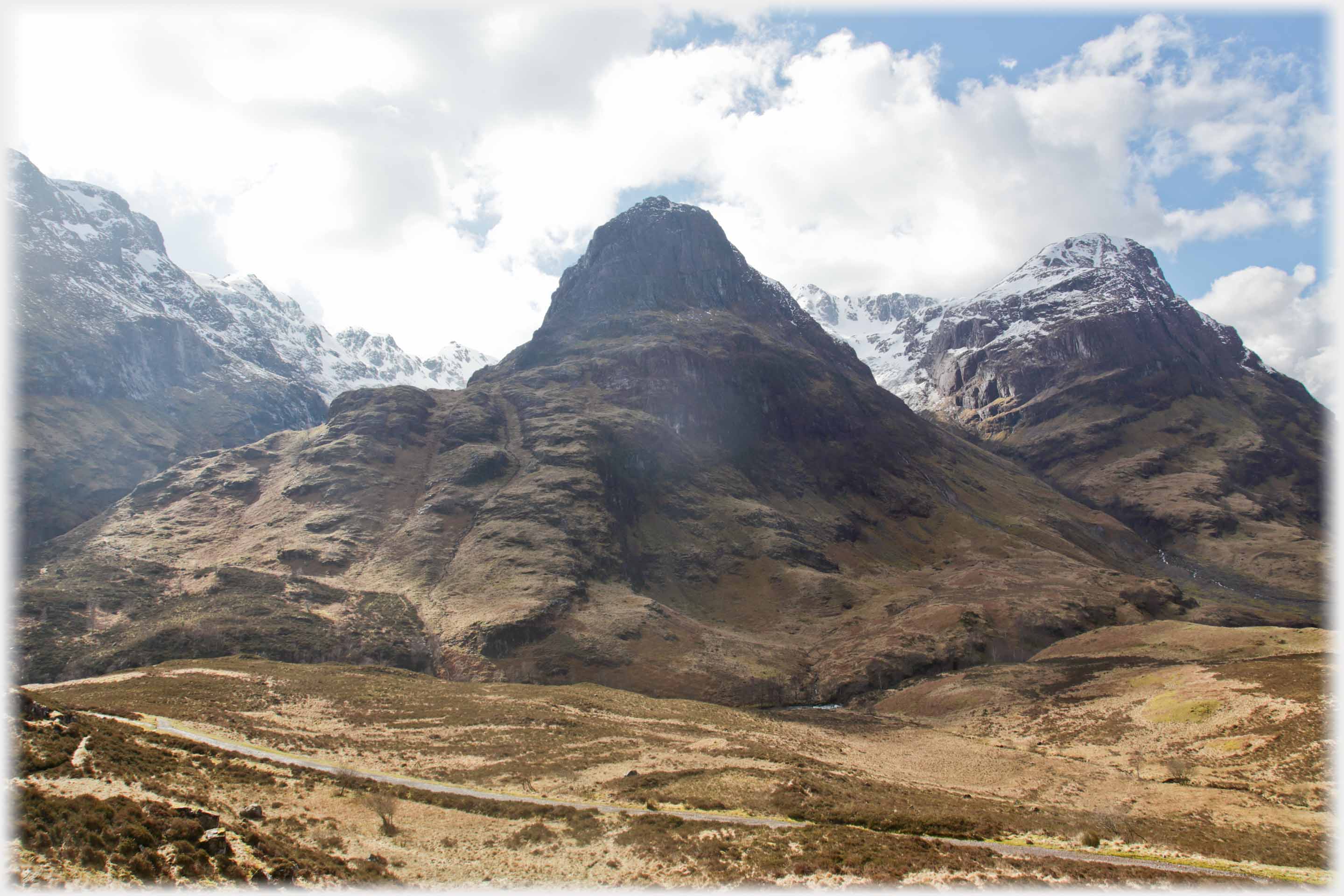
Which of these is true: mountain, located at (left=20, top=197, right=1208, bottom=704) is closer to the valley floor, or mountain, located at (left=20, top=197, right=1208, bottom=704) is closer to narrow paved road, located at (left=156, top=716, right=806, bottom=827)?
the valley floor

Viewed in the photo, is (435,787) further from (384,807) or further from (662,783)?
(662,783)

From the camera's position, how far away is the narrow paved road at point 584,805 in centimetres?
3744

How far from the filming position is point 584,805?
46062mm

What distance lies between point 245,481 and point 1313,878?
204 meters

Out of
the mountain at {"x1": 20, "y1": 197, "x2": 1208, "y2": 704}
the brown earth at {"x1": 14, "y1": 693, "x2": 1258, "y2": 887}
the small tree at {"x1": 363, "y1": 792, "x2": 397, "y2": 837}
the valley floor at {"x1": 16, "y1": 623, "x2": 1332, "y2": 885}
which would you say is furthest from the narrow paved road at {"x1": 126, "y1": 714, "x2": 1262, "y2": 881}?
the mountain at {"x1": 20, "y1": 197, "x2": 1208, "y2": 704}

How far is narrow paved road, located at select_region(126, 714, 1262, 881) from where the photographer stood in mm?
37438

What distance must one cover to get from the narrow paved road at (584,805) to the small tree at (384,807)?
505 centimetres

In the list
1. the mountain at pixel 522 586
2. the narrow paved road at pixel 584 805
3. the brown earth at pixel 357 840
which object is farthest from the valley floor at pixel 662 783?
the mountain at pixel 522 586

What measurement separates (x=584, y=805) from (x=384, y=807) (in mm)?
12125

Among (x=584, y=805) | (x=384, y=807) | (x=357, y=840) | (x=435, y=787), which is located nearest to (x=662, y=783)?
(x=584, y=805)

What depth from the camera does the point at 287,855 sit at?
98.7 feet

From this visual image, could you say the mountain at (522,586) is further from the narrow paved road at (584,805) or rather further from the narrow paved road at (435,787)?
the narrow paved road at (584,805)

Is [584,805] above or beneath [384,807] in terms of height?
beneath

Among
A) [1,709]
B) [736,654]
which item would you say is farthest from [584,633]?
[1,709]
